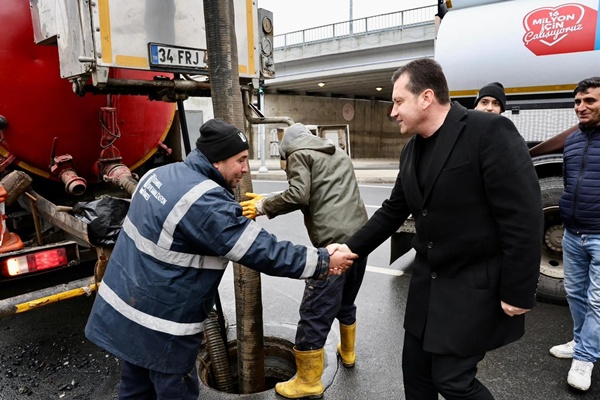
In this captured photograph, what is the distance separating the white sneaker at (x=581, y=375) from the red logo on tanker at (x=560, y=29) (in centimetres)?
273

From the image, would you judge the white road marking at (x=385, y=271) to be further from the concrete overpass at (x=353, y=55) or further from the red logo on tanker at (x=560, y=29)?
the concrete overpass at (x=353, y=55)

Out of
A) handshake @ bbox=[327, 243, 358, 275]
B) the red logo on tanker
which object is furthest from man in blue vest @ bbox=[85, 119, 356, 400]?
the red logo on tanker

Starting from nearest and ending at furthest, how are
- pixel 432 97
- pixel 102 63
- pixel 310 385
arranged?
pixel 432 97 → pixel 102 63 → pixel 310 385

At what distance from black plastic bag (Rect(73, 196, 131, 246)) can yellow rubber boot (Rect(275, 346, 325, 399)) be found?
1.47 m

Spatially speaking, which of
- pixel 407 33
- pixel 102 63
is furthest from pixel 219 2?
pixel 407 33

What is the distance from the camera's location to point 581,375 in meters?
2.82

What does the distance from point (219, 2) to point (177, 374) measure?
192cm

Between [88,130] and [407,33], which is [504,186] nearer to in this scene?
[88,130]

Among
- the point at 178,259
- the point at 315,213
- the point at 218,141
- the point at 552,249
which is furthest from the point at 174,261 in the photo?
the point at 552,249

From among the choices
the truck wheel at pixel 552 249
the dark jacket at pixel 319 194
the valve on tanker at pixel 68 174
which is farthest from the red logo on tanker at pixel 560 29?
the valve on tanker at pixel 68 174

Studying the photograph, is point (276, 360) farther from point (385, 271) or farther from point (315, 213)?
point (385, 271)

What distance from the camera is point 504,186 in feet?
5.74

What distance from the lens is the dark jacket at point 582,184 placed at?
279 cm

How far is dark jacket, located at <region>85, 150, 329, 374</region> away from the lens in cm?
189
